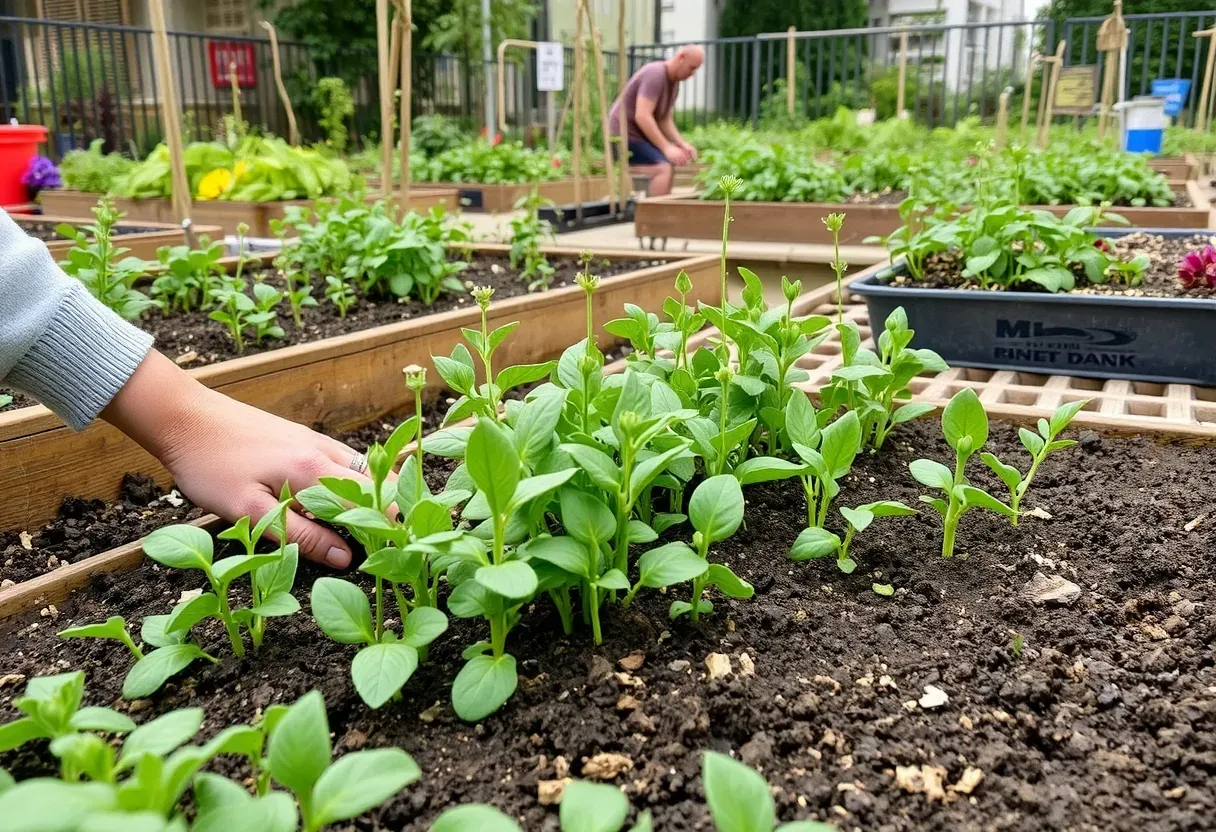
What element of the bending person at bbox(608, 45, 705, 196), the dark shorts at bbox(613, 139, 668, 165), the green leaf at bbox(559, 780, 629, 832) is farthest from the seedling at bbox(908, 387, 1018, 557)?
the dark shorts at bbox(613, 139, 668, 165)

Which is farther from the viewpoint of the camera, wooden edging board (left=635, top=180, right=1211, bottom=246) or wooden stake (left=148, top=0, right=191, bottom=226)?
wooden edging board (left=635, top=180, right=1211, bottom=246)

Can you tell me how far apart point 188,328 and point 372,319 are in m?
0.38

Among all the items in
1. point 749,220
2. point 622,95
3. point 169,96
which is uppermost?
point 622,95

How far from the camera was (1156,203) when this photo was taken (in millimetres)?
3744

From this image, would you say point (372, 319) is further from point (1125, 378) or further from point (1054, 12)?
point (1054, 12)

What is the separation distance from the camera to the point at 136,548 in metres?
1.10

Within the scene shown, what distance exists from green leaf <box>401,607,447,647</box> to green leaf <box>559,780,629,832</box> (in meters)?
0.25

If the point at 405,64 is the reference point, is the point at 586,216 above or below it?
below

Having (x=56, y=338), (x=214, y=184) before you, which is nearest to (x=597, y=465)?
(x=56, y=338)

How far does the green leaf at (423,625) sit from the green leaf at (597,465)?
6.3 inches

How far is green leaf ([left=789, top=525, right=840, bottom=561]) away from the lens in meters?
0.95

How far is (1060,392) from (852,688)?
98cm

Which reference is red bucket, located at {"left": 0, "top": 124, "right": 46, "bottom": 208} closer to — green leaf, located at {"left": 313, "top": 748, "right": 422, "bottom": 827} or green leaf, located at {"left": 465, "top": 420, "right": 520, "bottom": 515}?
green leaf, located at {"left": 465, "top": 420, "right": 520, "bottom": 515}

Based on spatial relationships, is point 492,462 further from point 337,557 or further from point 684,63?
point 684,63
